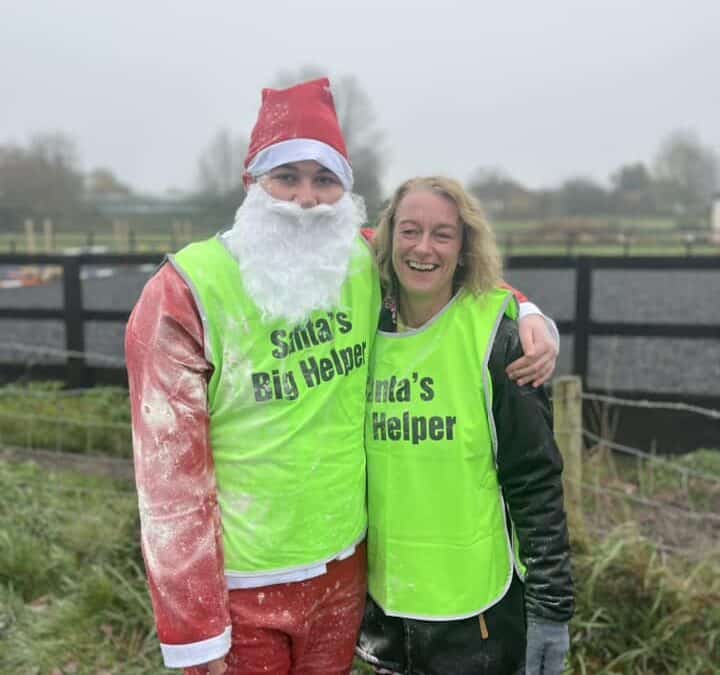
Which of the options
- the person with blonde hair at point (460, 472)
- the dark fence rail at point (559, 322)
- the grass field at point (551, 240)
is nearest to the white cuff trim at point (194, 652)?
the person with blonde hair at point (460, 472)

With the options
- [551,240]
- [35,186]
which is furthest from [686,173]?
[35,186]

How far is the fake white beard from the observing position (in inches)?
63.1

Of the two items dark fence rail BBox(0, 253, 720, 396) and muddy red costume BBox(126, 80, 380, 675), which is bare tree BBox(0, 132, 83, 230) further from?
muddy red costume BBox(126, 80, 380, 675)

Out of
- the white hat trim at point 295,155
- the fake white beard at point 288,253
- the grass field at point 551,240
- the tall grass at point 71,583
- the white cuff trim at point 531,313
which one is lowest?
the tall grass at point 71,583

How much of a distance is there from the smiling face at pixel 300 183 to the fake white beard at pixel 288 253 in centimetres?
2

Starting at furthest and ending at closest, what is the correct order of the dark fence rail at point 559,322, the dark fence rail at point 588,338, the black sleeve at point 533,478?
the dark fence rail at point 559,322 → the dark fence rail at point 588,338 → the black sleeve at point 533,478

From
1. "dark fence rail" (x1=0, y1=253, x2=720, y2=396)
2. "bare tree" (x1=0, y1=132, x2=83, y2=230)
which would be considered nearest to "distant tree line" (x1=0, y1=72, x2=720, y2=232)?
"bare tree" (x1=0, y1=132, x2=83, y2=230)

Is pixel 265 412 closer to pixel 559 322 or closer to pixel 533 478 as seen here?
pixel 533 478

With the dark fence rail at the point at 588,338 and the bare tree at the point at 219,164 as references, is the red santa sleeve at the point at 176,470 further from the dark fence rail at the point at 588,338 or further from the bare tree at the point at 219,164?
the bare tree at the point at 219,164

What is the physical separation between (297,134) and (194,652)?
1.14 metres

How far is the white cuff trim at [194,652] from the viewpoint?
59.5 inches

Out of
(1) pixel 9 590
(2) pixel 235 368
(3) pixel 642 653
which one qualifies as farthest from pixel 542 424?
(1) pixel 9 590

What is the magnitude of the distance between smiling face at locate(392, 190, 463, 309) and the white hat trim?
0.64 feet

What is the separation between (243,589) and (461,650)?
1.73 feet
